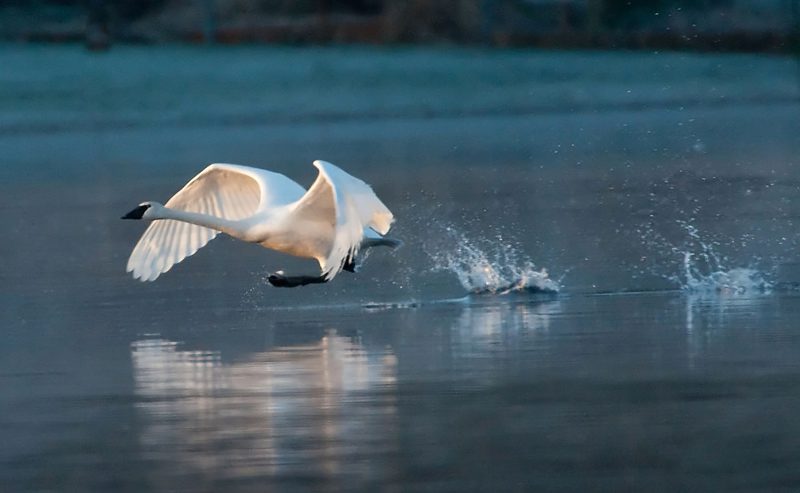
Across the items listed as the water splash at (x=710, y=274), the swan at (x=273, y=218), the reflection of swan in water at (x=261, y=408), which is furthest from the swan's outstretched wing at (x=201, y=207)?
the water splash at (x=710, y=274)

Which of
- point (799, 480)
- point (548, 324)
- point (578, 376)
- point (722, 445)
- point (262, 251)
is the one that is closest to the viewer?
point (799, 480)

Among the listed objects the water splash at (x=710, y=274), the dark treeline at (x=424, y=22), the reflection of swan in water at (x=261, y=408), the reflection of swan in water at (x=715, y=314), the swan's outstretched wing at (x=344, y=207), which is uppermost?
the dark treeline at (x=424, y=22)

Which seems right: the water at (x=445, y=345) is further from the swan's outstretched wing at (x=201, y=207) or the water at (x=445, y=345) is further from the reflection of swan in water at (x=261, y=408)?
the swan's outstretched wing at (x=201, y=207)

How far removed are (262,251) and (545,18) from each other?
15.7 metres

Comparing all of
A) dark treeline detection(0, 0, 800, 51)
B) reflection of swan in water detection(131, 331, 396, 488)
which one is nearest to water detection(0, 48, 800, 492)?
reflection of swan in water detection(131, 331, 396, 488)

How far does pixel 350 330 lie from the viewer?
10.5m

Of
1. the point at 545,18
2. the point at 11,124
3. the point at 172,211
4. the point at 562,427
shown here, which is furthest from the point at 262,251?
the point at 545,18

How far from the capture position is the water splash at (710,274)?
1151 centimetres

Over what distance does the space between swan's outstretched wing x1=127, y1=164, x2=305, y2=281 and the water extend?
22 cm

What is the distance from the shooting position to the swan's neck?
1109cm

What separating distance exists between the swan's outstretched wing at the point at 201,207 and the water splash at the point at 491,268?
1.18 m

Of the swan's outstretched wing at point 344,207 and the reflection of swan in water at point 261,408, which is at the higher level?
the swan's outstretched wing at point 344,207

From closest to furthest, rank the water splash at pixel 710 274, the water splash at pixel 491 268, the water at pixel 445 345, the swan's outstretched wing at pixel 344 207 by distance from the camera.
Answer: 1. the water at pixel 445 345
2. the swan's outstretched wing at pixel 344 207
3. the water splash at pixel 710 274
4. the water splash at pixel 491 268

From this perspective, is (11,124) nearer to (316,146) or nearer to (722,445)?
(316,146)
